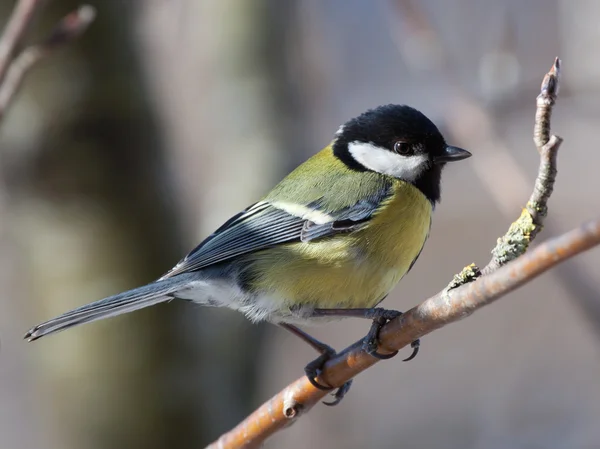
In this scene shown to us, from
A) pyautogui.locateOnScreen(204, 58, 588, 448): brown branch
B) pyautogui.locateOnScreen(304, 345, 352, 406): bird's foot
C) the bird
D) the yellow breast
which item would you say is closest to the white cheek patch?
the bird

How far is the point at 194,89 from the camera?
3.60 metres

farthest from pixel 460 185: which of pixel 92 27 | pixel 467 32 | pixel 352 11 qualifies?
pixel 92 27

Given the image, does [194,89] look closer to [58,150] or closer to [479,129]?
[58,150]

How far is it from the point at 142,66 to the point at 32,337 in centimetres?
130

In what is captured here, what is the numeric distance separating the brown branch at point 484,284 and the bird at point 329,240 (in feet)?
0.47

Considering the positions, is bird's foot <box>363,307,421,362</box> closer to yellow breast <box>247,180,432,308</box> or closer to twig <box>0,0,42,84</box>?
yellow breast <box>247,180,432,308</box>

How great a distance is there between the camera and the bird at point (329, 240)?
174 cm

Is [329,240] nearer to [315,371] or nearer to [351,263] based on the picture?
[351,263]

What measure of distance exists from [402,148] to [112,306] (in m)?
0.83

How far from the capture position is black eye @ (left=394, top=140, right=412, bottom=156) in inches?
76.3

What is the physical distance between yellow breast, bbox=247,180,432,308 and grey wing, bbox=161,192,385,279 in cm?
2

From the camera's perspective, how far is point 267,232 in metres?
1.90

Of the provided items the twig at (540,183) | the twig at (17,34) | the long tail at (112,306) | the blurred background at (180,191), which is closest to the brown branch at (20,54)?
the twig at (17,34)

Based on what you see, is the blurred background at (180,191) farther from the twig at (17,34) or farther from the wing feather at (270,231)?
the twig at (17,34)
